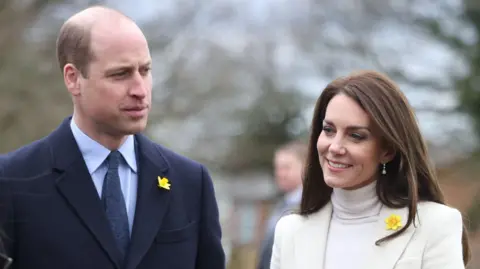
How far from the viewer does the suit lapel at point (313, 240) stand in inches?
171

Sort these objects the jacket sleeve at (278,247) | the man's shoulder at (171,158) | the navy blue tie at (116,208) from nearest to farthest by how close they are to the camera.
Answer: the navy blue tie at (116,208) → the man's shoulder at (171,158) → the jacket sleeve at (278,247)

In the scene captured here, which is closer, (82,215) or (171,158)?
(82,215)

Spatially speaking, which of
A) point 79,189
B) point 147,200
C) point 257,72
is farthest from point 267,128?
point 79,189

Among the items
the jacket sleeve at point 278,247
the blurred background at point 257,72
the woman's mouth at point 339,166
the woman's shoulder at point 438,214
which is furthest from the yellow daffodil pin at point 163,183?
the blurred background at point 257,72

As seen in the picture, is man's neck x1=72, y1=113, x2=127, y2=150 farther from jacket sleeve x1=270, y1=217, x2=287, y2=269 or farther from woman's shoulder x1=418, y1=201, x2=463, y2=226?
woman's shoulder x1=418, y1=201, x2=463, y2=226

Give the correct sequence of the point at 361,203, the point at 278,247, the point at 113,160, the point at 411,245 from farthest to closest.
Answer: the point at 278,247, the point at 361,203, the point at 411,245, the point at 113,160

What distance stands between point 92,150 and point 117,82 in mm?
313

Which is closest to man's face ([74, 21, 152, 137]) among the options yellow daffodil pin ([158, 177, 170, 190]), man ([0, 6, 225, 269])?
man ([0, 6, 225, 269])

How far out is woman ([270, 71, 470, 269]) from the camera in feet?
13.9

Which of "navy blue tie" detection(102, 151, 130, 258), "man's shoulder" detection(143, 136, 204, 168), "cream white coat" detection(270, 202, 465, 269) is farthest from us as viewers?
"man's shoulder" detection(143, 136, 204, 168)

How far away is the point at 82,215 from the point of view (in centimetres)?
404

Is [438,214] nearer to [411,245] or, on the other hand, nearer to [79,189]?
[411,245]

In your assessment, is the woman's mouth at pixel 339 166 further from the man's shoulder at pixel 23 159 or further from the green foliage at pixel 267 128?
the green foliage at pixel 267 128

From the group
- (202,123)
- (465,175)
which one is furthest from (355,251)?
(202,123)
